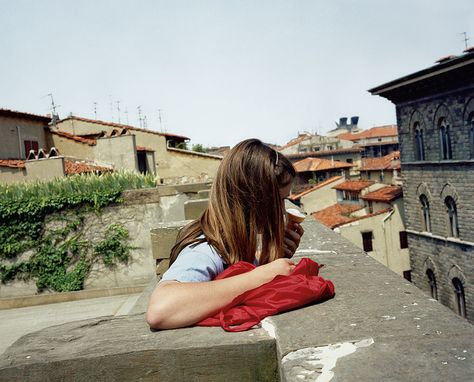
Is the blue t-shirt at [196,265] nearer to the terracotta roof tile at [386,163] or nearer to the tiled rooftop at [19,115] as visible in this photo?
the tiled rooftop at [19,115]

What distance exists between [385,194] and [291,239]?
32.0 m

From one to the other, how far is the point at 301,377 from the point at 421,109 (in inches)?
1084

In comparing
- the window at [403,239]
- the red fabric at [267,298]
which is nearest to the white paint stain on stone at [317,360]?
the red fabric at [267,298]

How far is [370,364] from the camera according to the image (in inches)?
54.4

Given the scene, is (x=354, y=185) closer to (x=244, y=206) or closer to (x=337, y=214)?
(x=337, y=214)

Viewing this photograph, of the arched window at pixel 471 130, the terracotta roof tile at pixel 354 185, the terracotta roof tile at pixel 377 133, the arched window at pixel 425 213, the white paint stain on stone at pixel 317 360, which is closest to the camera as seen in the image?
the white paint stain on stone at pixel 317 360

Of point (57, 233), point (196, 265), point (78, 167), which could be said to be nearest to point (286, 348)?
point (196, 265)

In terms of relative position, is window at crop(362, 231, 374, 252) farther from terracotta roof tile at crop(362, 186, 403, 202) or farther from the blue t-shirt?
the blue t-shirt

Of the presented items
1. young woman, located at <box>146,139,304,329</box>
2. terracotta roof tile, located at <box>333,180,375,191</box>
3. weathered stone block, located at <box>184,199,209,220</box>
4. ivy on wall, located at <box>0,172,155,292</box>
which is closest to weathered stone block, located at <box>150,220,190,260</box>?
weathered stone block, located at <box>184,199,209,220</box>

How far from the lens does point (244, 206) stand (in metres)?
2.20

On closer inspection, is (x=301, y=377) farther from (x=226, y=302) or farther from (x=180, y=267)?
(x=180, y=267)

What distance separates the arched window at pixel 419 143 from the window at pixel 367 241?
569cm

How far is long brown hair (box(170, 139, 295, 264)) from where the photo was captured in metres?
2.18

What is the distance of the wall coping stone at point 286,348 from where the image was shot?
1386 millimetres
